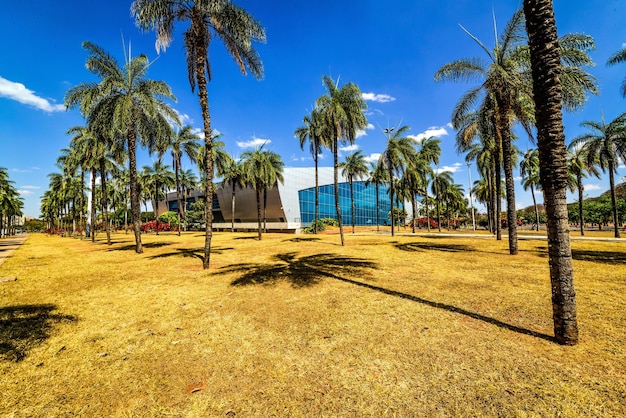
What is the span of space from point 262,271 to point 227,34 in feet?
41.1

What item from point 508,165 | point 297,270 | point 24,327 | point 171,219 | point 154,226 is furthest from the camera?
point 171,219

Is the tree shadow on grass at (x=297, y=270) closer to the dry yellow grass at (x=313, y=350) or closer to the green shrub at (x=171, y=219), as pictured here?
the dry yellow grass at (x=313, y=350)

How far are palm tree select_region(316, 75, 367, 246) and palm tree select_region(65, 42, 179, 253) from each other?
1238 centimetres

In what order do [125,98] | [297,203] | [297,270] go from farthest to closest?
[297,203], [125,98], [297,270]

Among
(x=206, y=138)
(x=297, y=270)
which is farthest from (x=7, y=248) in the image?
(x=297, y=270)

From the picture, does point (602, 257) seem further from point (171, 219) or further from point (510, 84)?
point (171, 219)

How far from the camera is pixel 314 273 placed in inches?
443

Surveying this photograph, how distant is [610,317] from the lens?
5.91 m

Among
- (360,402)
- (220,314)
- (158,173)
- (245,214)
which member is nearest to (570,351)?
(360,402)

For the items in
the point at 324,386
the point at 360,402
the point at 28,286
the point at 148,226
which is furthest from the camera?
the point at 148,226

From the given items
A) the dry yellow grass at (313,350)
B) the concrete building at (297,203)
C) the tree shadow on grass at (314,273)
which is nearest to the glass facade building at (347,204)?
the concrete building at (297,203)

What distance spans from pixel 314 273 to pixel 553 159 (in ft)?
27.8

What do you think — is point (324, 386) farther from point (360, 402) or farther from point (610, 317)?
point (610, 317)

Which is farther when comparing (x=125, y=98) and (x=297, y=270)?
(x=125, y=98)
